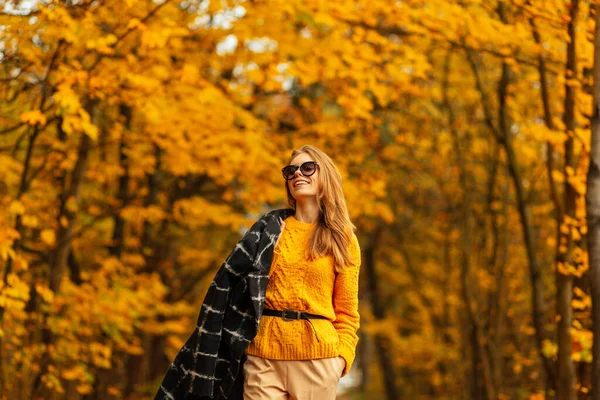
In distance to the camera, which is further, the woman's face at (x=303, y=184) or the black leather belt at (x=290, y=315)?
the woman's face at (x=303, y=184)

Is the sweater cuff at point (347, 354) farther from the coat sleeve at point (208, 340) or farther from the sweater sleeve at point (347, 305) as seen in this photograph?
the coat sleeve at point (208, 340)

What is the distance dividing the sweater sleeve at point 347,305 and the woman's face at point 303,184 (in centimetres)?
33

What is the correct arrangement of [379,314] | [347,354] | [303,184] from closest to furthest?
[347,354] → [303,184] → [379,314]

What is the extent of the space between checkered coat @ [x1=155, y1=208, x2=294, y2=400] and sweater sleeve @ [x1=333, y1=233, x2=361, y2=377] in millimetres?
371

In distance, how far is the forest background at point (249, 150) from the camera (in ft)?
23.4

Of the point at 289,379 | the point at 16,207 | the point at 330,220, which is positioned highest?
the point at 330,220

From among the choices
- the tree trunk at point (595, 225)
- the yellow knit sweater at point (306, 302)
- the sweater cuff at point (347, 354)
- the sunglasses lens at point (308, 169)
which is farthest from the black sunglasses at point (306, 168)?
the tree trunk at point (595, 225)

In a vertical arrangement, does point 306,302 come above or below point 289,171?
below

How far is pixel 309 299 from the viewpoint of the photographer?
4133 mm

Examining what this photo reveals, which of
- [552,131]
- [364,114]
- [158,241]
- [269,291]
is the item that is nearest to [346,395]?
[158,241]

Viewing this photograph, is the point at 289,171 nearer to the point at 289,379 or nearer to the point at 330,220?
the point at 330,220

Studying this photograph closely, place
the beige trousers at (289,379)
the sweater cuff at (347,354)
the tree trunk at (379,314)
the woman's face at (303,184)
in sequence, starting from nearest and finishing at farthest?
the beige trousers at (289,379) → the sweater cuff at (347,354) → the woman's face at (303,184) → the tree trunk at (379,314)

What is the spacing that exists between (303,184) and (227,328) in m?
0.80

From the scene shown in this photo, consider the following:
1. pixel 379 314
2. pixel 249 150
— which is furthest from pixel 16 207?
pixel 379 314
